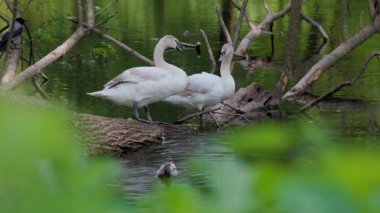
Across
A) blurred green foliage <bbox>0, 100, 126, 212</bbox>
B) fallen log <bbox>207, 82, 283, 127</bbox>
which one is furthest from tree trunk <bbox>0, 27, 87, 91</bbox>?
blurred green foliage <bbox>0, 100, 126, 212</bbox>

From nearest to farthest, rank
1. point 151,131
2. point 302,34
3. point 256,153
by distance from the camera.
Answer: point 256,153 → point 151,131 → point 302,34

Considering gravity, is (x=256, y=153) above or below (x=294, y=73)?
above

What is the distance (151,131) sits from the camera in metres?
11.4

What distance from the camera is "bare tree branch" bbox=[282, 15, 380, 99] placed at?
14.0 meters

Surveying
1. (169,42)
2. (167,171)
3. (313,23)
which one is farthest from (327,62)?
(167,171)

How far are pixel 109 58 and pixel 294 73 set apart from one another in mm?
3901

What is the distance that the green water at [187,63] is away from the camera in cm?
1071

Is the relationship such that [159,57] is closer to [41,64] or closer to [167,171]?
[41,64]

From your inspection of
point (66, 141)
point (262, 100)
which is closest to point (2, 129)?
point (66, 141)

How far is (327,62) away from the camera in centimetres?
1437

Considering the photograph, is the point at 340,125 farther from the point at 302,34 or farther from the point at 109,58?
the point at 302,34

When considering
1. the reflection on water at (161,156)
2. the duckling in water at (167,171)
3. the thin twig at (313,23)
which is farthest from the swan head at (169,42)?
the thin twig at (313,23)

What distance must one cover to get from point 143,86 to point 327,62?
3.80 m

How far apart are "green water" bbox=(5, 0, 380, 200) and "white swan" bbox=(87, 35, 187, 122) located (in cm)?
79
